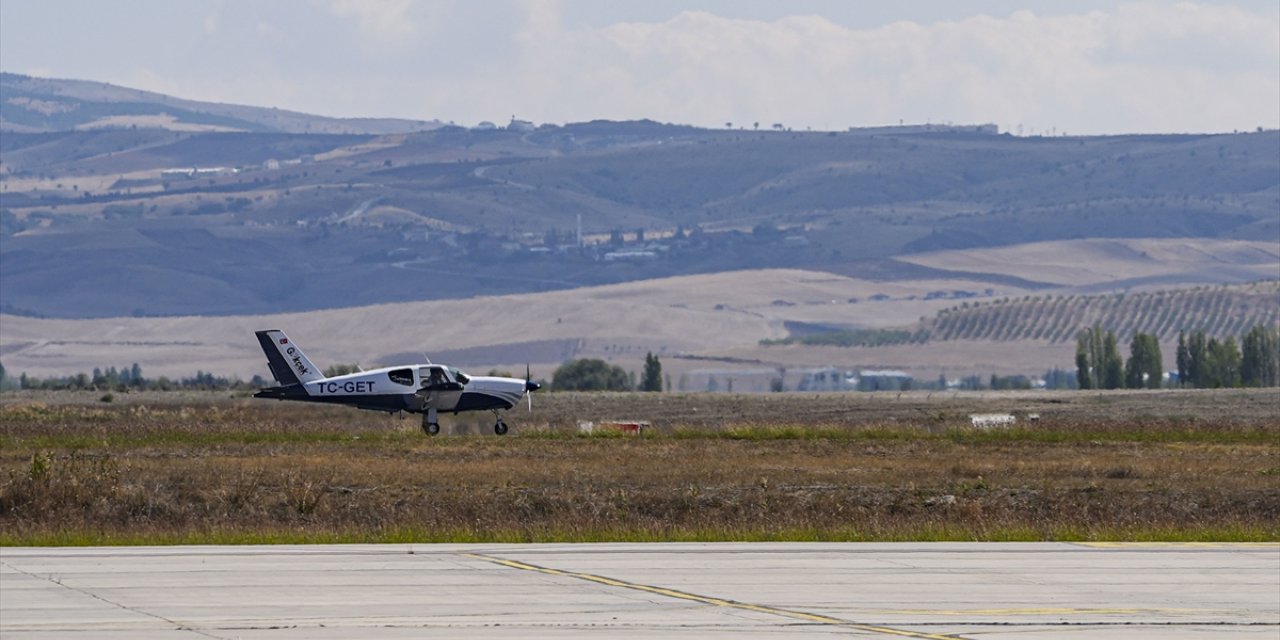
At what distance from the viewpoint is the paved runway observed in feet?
72.6

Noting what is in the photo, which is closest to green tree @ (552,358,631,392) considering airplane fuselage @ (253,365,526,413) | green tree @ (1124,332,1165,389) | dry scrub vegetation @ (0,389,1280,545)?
green tree @ (1124,332,1165,389)

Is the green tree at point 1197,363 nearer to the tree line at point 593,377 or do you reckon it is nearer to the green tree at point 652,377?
the green tree at point 652,377

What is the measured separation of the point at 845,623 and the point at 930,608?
1486 mm

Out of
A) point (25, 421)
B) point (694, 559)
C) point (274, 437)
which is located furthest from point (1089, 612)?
point (25, 421)

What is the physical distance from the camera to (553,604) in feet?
77.2

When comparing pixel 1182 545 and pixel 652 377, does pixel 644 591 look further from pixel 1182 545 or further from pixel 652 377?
pixel 652 377

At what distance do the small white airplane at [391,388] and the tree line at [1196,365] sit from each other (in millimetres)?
60919

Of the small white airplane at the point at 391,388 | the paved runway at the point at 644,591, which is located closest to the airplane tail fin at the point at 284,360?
the small white airplane at the point at 391,388

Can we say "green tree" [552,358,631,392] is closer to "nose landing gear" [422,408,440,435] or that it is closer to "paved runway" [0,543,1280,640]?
"nose landing gear" [422,408,440,435]

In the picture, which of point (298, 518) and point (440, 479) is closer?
point (298, 518)

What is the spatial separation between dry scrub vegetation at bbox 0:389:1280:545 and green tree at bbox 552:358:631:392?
5410 centimetres

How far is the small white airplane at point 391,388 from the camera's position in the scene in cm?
5484

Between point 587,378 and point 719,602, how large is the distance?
306 feet

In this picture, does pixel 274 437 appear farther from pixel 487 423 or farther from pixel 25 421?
pixel 25 421
